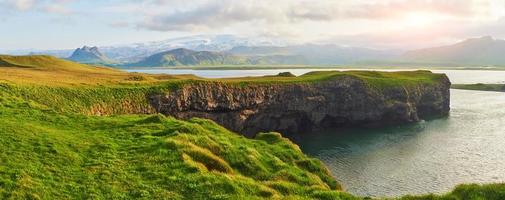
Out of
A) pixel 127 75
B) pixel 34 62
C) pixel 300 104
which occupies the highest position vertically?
pixel 34 62

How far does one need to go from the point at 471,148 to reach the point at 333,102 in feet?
158

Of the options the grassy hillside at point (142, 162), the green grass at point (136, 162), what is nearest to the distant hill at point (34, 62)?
the grassy hillside at point (142, 162)

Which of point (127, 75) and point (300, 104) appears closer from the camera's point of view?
point (127, 75)

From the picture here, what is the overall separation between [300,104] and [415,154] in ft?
143

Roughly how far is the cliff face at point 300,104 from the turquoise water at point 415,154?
7982mm

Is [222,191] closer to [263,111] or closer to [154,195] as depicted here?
[154,195]

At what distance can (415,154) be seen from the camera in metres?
84.2

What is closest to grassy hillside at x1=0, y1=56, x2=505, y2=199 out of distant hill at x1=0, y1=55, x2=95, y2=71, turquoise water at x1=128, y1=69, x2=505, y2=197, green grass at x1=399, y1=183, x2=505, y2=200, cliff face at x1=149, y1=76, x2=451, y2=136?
green grass at x1=399, y1=183, x2=505, y2=200

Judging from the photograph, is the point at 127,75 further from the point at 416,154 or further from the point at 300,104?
the point at 416,154

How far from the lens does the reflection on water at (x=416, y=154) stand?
63.8m

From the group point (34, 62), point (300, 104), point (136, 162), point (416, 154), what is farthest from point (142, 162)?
point (34, 62)

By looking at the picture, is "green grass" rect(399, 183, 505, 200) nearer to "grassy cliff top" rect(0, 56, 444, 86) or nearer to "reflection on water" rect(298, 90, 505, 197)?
"reflection on water" rect(298, 90, 505, 197)

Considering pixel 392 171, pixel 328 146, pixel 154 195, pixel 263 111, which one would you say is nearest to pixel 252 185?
pixel 154 195

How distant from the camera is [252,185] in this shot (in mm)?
32000
